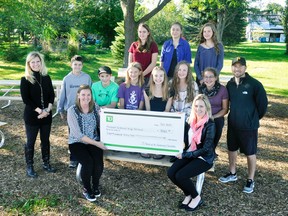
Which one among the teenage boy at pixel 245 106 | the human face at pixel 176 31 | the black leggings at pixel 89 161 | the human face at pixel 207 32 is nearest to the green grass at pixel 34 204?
the black leggings at pixel 89 161

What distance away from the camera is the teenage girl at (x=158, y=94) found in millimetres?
4797

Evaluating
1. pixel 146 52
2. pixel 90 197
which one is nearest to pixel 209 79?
pixel 146 52

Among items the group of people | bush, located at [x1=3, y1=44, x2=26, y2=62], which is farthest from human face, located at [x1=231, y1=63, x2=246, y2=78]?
bush, located at [x1=3, y1=44, x2=26, y2=62]

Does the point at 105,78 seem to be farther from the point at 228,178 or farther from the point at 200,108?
the point at 228,178

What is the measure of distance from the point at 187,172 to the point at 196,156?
23 cm

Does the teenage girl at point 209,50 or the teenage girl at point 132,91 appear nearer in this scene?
the teenage girl at point 132,91

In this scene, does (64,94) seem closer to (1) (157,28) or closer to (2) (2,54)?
(2) (2,54)

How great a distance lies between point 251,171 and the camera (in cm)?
472

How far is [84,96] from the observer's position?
4.50 metres

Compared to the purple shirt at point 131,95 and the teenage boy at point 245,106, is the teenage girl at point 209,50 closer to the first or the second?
the teenage boy at point 245,106

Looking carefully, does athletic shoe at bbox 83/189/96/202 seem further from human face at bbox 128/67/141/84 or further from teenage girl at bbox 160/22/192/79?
teenage girl at bbox 160/22/192/79

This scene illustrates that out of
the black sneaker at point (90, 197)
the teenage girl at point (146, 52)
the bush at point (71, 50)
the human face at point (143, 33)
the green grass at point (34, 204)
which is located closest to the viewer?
the green grass at point (34, 204)

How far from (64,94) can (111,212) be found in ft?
7.01

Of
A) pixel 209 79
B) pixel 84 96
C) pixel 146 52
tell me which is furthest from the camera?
pixel 146 52
